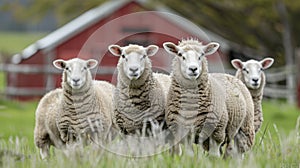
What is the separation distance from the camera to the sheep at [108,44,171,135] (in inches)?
272

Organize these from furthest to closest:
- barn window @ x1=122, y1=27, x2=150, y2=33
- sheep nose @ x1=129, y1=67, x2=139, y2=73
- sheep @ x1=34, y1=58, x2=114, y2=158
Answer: barn window @ x1=122, y1=27, x2=150, y2=33, sheep @ x1=34, y1=58, x2=114, y2=158, sheep nose @ x1=129, y1=67, x2=139, y2=73

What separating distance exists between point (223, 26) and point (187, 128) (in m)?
24.4

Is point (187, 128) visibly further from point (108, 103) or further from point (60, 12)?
point (60, 12)

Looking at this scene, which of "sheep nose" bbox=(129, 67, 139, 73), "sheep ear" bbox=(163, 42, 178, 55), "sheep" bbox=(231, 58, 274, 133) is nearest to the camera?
"sheep nose" bbox=(129, 67, 139, 73)

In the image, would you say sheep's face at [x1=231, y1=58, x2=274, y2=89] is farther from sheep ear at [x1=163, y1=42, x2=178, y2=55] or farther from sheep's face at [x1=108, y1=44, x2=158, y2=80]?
sheep's face at [x1=108, y1=44, x2=158, y2=80]

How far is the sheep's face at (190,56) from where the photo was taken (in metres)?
6.70

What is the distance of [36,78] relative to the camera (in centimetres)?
2731

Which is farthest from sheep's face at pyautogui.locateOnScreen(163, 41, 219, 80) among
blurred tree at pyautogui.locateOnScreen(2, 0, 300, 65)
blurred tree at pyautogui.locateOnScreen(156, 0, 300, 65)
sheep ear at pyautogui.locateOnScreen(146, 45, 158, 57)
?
blurred tree at pyautogui.locateOnScreen(2, 0, 300, 65)

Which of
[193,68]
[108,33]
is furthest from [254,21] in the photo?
[193,68]

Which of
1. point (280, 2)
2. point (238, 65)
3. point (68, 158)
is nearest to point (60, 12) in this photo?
point (280, 2)

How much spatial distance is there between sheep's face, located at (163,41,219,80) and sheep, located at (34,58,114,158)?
104 cm

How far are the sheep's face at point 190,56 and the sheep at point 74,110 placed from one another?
1.04 m

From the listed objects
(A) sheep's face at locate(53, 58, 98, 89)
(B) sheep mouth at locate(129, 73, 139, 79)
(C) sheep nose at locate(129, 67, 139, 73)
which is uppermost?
(A) sheep's face at locate(53, 58, 98, 89)

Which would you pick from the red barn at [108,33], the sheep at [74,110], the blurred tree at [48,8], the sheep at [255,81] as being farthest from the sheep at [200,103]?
the blurred tree at [48,8]
